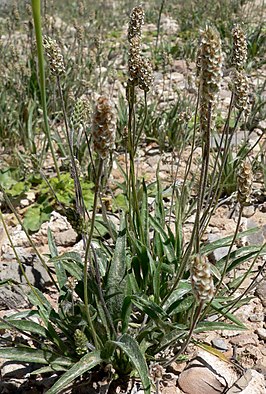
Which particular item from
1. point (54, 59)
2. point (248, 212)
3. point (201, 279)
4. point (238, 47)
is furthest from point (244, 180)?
point (248, 212)

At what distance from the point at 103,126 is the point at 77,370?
105 centimetres

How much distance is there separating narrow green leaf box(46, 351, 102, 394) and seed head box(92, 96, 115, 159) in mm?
973

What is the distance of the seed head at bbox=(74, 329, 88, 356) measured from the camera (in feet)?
6.49

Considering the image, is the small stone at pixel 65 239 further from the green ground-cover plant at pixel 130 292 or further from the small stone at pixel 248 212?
the small stone at pixel 248 212

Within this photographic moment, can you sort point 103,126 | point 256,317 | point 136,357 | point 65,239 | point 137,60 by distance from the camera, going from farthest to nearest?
point 65,239 < point 256,317 < point 137,60 < point 136,357 < point 103,126

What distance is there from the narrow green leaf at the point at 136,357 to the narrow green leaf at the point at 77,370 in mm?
122

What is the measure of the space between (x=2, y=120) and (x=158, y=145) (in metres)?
1.31

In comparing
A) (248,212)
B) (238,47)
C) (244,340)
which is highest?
(238,47)

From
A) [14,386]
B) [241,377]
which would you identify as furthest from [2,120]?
[241,377]

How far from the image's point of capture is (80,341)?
199cm

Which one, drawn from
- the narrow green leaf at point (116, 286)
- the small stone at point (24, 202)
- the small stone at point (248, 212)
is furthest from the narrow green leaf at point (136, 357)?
the small stone at point (24, 202)

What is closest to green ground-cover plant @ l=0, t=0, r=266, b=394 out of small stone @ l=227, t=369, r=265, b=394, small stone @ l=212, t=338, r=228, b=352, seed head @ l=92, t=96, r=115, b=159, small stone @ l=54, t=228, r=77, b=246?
small stone @ l=212, t=338, r=228, b=352

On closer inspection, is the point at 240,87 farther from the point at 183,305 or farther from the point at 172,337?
the point at 172,337

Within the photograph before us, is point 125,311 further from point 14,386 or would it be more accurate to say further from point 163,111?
point 163,111
